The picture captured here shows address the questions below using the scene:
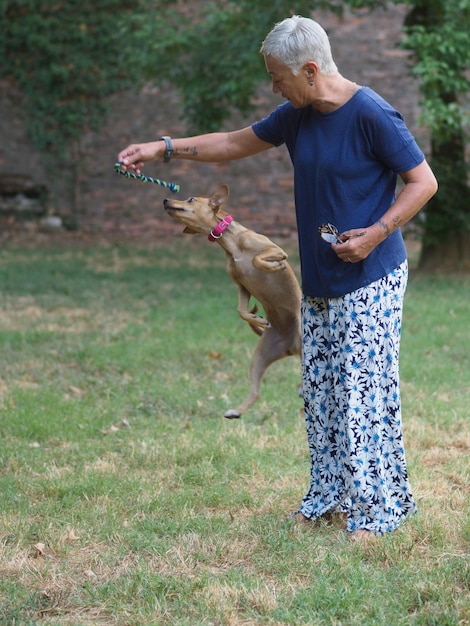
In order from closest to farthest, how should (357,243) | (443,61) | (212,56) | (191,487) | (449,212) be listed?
(357,243) → (191,487) → (443,61) → (212,56) → (449,212)

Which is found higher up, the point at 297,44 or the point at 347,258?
the point at 297,44

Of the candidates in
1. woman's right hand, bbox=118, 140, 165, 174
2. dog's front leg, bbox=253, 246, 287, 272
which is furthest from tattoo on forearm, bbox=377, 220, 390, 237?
woman's right hand, bbox=118, 140, 165, 174

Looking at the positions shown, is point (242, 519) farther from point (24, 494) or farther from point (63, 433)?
point (63, 433)

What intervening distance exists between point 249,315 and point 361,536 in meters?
1.13

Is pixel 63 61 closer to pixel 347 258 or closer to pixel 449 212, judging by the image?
pixel 449 212

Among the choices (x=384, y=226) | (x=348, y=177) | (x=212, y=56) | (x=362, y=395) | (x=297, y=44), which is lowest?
(x=362, y=395)

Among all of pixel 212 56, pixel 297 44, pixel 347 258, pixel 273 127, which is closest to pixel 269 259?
pixel 347 258

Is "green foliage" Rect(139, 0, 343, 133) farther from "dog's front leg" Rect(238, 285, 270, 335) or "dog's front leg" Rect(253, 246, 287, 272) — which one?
"dog's front leg" Rect(253, 246, 287, 272)

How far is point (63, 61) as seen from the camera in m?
16.9

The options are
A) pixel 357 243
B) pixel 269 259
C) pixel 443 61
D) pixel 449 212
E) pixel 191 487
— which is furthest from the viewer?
pixel 449 212

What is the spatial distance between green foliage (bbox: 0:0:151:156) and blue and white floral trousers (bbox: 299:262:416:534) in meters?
13.6

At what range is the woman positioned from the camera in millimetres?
3633

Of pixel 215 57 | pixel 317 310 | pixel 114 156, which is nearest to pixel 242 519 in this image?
pixel 317 310

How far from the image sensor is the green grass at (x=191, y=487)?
11.0 ft
